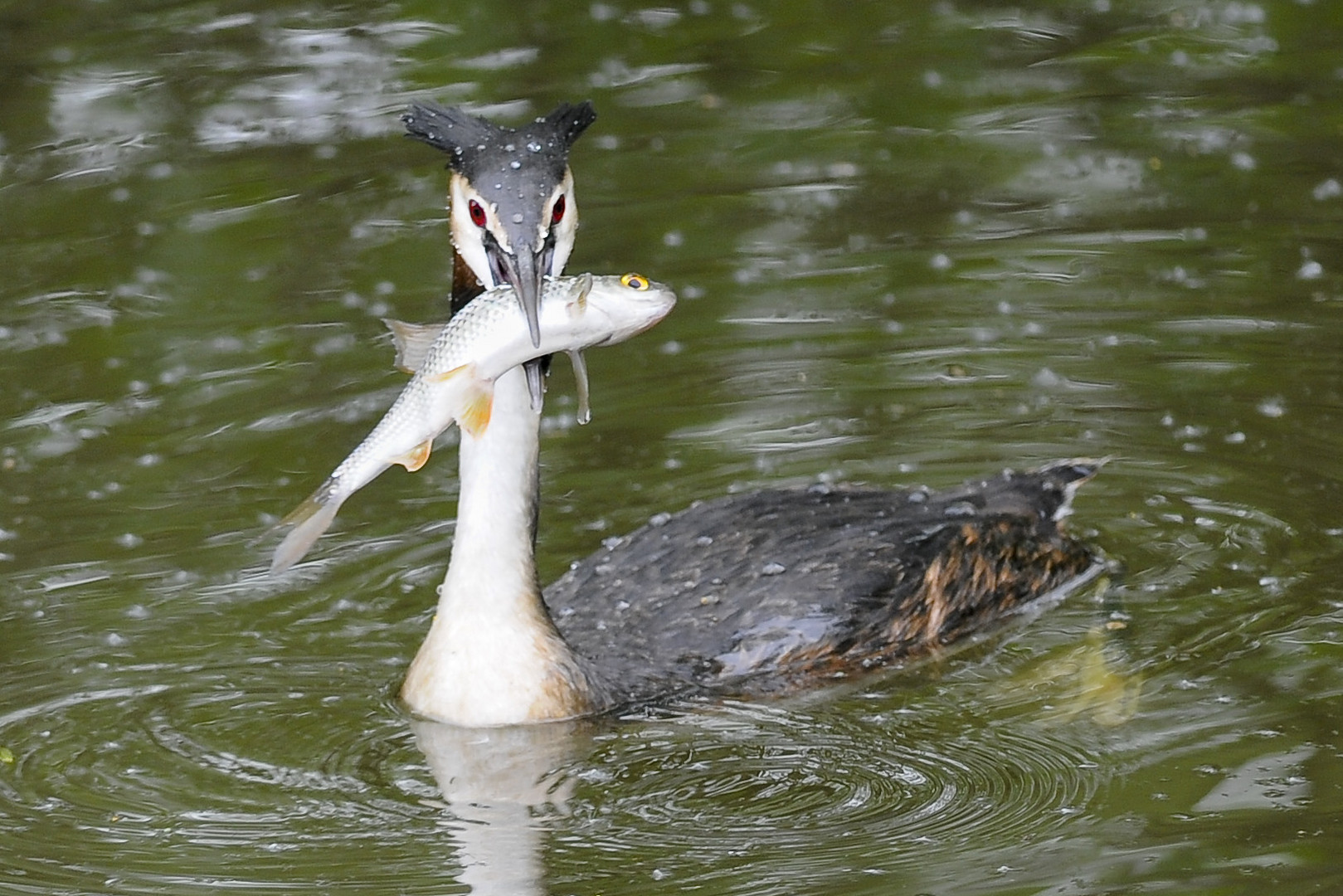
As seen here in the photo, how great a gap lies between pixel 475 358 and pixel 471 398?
0.48ft

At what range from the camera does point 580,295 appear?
226 inches

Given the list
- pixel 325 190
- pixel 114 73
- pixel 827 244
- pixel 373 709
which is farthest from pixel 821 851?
pixel 114 73

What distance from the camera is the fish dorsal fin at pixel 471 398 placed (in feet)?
19.6

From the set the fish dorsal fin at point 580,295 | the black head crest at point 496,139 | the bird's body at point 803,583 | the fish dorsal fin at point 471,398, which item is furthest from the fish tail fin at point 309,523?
the bird's body at point 803,583

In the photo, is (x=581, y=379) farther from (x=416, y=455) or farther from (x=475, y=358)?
(x=416, y=455)

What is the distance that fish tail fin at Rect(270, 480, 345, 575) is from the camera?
5879 millimetres

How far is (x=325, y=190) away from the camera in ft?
37.5

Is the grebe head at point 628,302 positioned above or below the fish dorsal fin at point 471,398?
above

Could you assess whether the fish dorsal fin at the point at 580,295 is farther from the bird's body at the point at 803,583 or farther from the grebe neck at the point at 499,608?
the bird's body at the point at 803,583

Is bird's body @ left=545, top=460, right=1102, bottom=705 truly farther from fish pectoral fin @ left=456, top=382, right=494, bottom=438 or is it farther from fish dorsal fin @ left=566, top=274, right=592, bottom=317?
fish dorsal fin @ left=566, top=274, right=592, bottom=317

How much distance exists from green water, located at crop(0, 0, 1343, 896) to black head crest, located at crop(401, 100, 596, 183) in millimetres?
1614

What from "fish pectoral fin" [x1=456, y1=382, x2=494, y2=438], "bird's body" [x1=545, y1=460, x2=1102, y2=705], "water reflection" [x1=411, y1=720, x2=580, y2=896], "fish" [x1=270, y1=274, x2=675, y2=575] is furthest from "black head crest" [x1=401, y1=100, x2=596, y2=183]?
"water reflection" [x1=411, y1=720, x2=580, y2=896]

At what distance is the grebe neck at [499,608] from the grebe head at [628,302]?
2.78 feet

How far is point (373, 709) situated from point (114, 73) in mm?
7481
